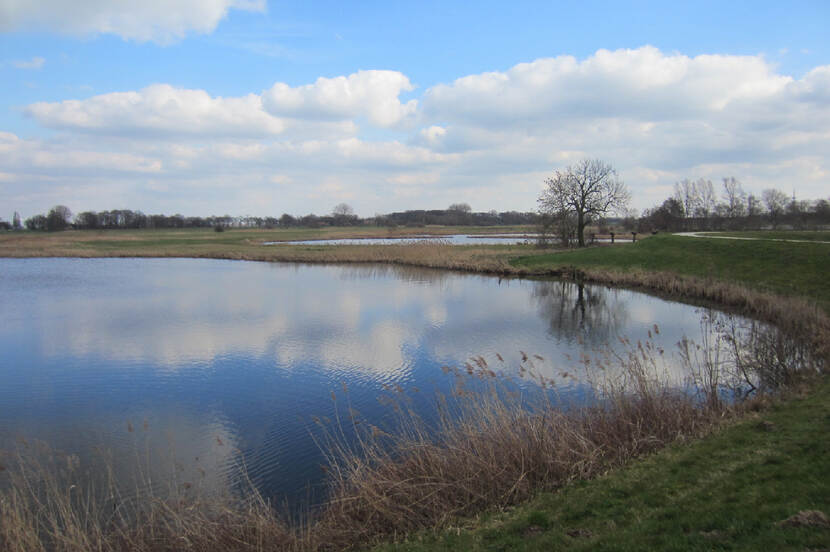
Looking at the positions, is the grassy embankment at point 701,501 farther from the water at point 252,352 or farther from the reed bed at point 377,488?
the water at point 252,352

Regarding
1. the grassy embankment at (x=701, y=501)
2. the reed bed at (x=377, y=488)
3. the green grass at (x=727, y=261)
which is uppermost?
the green grass at (x=727, y=261)

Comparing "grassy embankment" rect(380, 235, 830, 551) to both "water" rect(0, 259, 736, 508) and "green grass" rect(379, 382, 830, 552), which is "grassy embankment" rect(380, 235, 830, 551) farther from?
"water" rect(0, 259, 736, 508)

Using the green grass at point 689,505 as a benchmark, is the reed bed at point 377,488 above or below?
below

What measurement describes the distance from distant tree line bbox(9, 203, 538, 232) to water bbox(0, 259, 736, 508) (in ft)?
250

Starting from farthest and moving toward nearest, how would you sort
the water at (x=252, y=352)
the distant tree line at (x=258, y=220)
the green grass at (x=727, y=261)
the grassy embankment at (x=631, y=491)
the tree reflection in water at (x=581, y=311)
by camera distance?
1. the distant tree line at (x=258, y=220)
2. the green grass at (x=727, y=261)
3. the tree reflection in water at (x=581, y=311)
4. the water at (x=252, y=352)
5. the grassy embankment at (x=631, y=491)

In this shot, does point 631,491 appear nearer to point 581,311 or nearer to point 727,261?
point 581,311

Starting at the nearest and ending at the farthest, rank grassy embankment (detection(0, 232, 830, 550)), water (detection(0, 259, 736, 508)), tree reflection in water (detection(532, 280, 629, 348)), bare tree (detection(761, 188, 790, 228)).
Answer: grassy embankment (detection(0, 232, 830, 550))
water (detection(0, 259, 736, 508))
tree reflection in water (detection(532, 280, 629, 348))
bare tree (detection(761, 188, 790, 228))

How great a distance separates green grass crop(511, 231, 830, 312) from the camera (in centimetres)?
1745

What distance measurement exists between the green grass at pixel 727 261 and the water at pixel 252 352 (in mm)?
3289

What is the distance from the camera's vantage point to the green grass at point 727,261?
17.5m

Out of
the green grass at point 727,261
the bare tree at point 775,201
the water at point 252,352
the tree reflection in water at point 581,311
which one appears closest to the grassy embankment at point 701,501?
the water at point 252,352

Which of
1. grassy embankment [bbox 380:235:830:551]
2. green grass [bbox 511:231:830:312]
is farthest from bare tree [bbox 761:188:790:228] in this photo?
grassy embankment [bbox 380:235:830:551]

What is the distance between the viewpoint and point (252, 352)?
520 inches

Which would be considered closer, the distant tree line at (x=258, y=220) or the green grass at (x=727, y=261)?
the green grass at (x=727, y=261)
